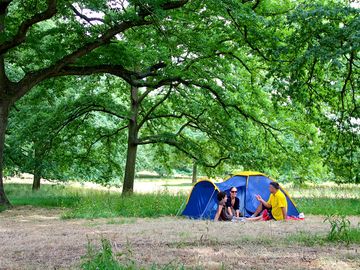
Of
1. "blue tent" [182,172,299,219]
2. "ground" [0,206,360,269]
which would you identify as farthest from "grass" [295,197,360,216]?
"ground" [0,206,360,269]

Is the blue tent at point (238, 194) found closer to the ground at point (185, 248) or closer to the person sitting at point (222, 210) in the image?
the person sitting at point (222, 210)

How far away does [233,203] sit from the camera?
12375 mm

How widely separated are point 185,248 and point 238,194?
6.82 m

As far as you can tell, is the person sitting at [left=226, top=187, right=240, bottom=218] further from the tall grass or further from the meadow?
the meadow

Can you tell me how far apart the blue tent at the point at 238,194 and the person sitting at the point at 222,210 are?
64cm

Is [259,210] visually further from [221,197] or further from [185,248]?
[185,248]

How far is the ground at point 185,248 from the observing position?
5547 millimetres

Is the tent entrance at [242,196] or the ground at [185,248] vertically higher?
the tent entrance at [242,196]

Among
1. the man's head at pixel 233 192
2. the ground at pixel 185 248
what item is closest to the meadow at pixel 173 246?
the ground at pixel 185 248

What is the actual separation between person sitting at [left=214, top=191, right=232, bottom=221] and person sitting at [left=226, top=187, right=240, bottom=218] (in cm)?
24

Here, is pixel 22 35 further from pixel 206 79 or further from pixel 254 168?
pixel 254 168

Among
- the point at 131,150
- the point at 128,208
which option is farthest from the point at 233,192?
the point at 131,150

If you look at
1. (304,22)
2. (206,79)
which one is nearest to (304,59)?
(304,22)

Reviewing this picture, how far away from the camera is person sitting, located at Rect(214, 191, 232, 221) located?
464 inches
